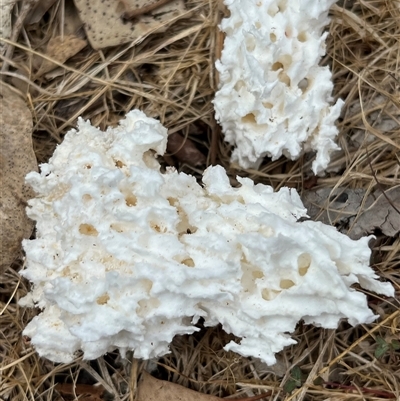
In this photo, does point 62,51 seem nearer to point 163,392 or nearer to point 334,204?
point 334,204

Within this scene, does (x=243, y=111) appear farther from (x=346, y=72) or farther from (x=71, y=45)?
(x=71, y=45)

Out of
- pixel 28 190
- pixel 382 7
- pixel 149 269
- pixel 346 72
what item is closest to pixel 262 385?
pixel 149 269

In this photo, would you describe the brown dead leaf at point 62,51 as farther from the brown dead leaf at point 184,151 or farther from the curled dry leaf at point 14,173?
the brown dead leaf at point 184,151

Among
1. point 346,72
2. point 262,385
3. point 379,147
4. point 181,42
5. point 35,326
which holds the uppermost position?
point 181,42

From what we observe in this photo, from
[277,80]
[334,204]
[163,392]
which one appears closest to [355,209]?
[334,204]

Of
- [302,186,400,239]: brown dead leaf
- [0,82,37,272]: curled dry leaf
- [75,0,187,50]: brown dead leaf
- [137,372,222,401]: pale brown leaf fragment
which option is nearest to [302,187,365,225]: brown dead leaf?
[302,186,400,239]: brown dead leaf
